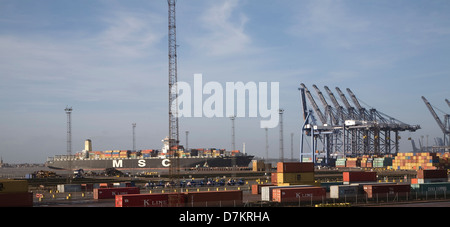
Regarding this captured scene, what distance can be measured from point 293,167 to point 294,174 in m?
1.05

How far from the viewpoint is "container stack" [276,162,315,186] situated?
7025cm

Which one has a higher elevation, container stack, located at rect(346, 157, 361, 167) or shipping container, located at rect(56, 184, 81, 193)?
shipping container, located at rect(56, 184, 81, 193)

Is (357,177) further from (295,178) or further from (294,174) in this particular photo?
(294,174)

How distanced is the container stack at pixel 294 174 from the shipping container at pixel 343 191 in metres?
8.87

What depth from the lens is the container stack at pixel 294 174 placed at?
7025 cm

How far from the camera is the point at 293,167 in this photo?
71312 mm

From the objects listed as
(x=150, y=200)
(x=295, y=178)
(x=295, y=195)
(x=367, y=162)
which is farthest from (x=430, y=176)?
(x=367, y=162)

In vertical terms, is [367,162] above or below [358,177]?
below

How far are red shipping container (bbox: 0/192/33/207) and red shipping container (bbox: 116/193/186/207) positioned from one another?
1003cm

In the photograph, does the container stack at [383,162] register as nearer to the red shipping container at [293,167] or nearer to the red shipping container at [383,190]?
the red shipping container at [293,167]

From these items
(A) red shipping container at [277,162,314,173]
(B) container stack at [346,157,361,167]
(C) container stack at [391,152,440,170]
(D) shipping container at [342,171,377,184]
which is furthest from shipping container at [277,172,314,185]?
(B) container stack at [346,157,361,167]

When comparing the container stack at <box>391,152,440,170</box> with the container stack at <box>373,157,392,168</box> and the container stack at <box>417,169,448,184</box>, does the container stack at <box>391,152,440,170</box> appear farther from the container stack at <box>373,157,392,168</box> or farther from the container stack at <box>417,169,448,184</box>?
the container stack at <box>417,169,448,184</box>

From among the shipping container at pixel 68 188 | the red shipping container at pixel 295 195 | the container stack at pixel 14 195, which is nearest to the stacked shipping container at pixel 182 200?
the red shipping container at pixel 295 195

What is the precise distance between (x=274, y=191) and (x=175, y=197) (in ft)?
43.1
